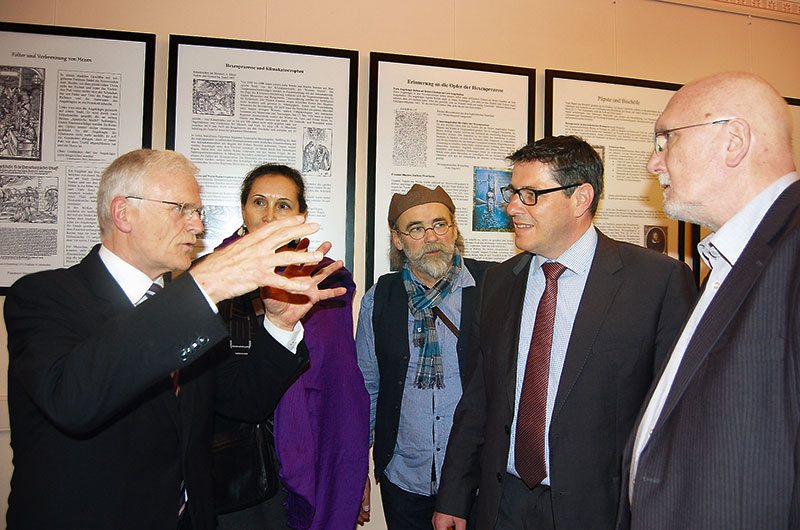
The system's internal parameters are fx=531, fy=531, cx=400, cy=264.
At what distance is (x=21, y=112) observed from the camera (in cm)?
255

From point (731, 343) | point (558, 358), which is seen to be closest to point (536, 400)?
point (558, 358)

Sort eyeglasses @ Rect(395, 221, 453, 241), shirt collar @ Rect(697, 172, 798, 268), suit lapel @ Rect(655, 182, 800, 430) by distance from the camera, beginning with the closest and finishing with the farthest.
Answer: suit lapel @ Rect(655, 182, 800, 430), shirt collar @ Rect(697, 172, 798, 268), eyeglasses @ Rect(395, 221, 453, 241)

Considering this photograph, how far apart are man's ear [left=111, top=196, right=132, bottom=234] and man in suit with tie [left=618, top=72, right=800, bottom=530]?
55.0 inches

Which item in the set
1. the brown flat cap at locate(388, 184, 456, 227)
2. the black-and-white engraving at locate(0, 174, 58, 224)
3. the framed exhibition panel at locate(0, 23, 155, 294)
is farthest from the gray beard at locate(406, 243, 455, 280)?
the black-and-white engraving at locate(0, 174, 58, 224)

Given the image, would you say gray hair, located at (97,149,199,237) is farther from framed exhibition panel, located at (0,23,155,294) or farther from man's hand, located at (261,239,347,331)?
framed exhibition panel, located at (0,23,155,294)

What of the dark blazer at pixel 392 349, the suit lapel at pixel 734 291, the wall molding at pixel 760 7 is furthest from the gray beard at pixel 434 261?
the wall molding at pixel 760 7

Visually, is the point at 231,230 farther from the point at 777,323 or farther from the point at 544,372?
the point at 777,323

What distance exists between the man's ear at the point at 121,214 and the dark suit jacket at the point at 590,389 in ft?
4.07

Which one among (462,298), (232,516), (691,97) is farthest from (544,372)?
(232,516)

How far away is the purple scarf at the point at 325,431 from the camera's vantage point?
2.03 meters

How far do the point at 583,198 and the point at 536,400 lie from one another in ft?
2.51

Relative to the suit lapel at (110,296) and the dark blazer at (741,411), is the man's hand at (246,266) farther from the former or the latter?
the dark blazer at (741,411)

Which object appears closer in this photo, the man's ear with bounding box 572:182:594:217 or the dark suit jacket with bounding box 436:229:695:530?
the dark suit jacket with bounding box 436:229:695:530

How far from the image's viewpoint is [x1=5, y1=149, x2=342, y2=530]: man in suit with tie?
1.06 meters
